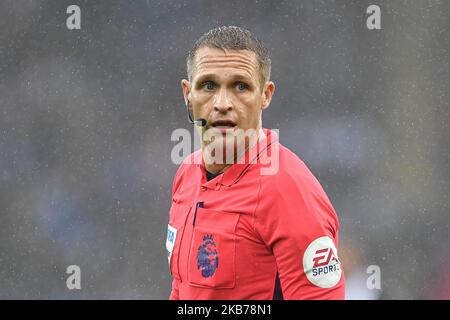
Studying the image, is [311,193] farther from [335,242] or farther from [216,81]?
[216,81]

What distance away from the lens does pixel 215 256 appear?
276 cm

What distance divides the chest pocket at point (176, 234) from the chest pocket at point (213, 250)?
0.50 feet

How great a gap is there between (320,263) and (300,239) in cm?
14

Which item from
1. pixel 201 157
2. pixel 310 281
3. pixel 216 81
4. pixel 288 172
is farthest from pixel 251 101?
pixel 310 281

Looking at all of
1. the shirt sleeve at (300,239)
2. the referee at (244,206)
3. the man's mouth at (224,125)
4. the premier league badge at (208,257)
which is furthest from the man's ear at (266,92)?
the premier league badge at (208,257)

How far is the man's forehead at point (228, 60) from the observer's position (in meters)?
2.81

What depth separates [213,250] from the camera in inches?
109

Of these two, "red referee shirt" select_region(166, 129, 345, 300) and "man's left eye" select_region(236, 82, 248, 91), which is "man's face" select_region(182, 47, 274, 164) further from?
"red referee shirt" select_region(166, 129, 345, 300)

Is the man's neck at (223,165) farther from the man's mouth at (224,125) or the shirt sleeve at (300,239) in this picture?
the shirt sleeve at (300,239)

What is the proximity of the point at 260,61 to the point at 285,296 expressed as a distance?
114 cm

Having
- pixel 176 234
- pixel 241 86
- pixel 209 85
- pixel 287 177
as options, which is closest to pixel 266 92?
pixel 241 86

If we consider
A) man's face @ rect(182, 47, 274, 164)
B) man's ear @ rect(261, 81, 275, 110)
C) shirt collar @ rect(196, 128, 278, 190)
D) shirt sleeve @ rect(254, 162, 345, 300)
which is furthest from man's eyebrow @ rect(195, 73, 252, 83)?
shirt sleeve @ rect(254, 162, 345, 300)

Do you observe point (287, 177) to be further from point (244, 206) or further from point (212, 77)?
point (212, 77)

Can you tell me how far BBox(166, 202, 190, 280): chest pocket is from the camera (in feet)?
10.1
